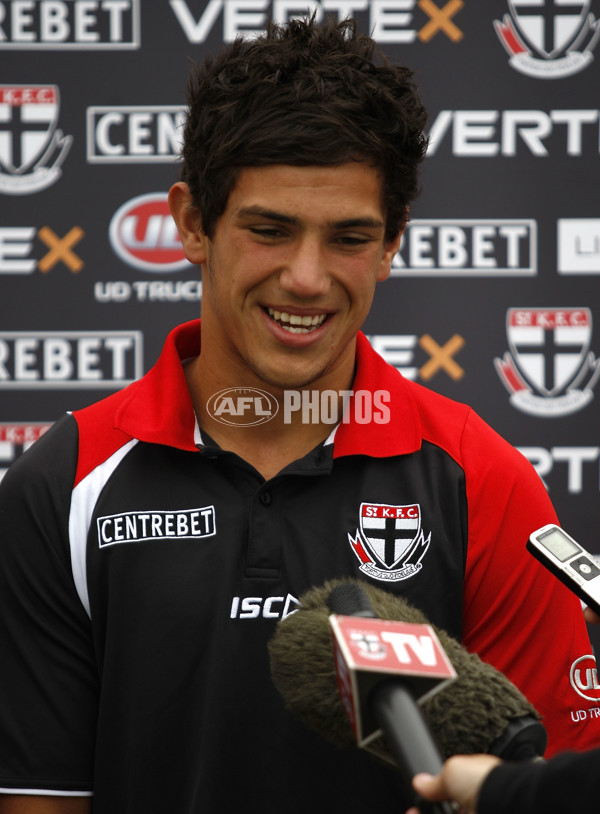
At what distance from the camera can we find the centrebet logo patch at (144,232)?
2.18m

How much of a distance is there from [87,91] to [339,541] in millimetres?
1504

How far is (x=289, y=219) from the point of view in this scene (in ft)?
3.47

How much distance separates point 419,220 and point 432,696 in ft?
5.40

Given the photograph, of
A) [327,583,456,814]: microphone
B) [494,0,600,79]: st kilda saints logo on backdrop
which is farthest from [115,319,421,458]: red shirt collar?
[494,0,600,79]: st kilda saints logo on backdrop

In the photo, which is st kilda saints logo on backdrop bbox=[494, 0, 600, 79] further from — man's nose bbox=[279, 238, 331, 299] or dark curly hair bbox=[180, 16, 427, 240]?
man's nose bbox=[279, 238, 331, 299]

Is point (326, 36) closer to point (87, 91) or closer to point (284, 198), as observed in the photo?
point (284, 198)

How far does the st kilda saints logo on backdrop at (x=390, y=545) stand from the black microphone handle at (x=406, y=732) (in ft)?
1.56

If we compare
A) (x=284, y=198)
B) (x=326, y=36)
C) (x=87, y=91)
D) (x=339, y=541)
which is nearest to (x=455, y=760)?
(x=339, y=541)

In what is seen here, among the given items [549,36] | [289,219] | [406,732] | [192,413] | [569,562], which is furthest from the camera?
[549,36]

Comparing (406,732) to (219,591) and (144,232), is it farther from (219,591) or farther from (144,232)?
(144,232)

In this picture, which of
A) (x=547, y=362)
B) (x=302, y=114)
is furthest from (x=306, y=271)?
(x=547, y=362)

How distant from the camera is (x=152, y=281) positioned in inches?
86.2

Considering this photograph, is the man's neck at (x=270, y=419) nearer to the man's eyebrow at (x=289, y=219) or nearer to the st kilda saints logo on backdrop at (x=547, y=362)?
the man's eyebrow at (x=289, y=219)

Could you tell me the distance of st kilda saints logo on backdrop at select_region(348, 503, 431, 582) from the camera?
3.60ft
